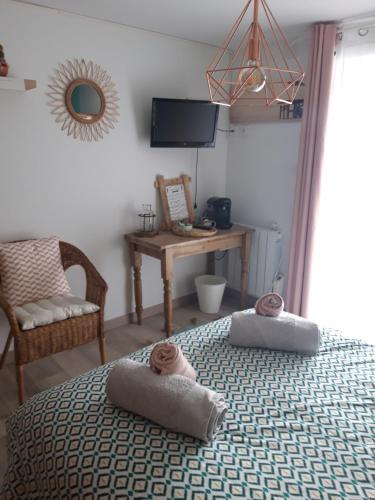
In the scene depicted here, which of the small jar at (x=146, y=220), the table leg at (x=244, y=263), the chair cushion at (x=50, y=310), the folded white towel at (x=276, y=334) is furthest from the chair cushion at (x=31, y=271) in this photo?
the table leg at (x=244, y=263)

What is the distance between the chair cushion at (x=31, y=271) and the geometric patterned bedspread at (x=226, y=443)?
1.05 meters

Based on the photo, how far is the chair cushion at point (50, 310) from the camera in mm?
2227

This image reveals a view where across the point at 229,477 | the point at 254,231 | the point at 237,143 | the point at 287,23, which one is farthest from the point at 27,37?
the point at 229,477

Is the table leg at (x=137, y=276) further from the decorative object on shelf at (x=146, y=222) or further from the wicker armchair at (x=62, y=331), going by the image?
the wicker armchair at (x=62, y=331)

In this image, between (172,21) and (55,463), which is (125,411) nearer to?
(55,463)

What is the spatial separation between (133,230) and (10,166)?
1067mm

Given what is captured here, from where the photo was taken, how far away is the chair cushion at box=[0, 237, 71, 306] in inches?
95.8

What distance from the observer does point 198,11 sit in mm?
2568

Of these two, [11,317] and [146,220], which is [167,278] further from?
[11,317]

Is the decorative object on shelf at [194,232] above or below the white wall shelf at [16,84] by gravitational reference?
below

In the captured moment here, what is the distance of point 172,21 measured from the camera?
280cm

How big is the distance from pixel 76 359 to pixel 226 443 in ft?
5.86

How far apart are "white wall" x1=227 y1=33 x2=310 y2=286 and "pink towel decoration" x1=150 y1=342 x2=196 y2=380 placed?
7.24 feet

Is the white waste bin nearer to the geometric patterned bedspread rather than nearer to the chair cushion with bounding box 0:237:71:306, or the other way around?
the chair cushion with bounding box 0:237:71:306
